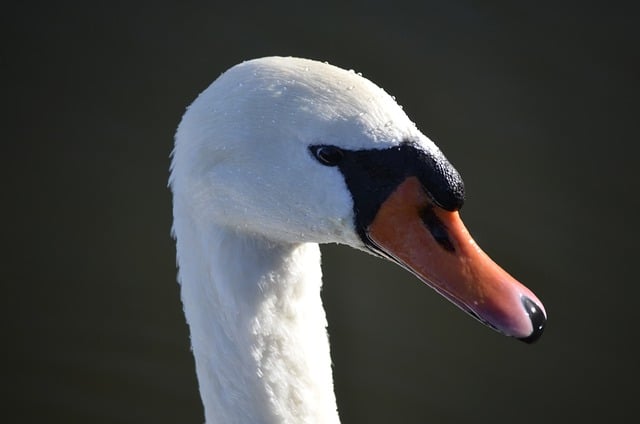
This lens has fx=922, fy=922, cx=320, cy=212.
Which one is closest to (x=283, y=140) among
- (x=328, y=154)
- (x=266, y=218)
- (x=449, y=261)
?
(x=328, y=154)

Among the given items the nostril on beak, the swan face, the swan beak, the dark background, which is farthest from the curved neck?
the dark background

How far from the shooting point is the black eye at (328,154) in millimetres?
2715

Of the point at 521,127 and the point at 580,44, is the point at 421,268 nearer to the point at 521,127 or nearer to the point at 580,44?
the point at 521,127

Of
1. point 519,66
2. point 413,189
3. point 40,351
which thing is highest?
point 413,189

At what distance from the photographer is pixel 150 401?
5.30m

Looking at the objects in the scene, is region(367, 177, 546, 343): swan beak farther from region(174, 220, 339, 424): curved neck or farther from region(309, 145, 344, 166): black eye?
region(174, 220, 339, 424): curved neck

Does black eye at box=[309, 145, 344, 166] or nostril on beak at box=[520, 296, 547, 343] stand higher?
black eye at box=[309, 145, 344, 166]

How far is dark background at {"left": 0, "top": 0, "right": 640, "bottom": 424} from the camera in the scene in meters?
5.35

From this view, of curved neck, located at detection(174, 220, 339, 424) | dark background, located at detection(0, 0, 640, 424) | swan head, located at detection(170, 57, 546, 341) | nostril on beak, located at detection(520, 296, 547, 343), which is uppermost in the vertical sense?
swan head, located at detection(170, 57, 546, 341)

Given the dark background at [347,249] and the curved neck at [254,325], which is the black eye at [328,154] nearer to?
the curved neck at [254,325]

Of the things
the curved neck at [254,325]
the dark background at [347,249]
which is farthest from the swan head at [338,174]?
the dark background at [347,249]

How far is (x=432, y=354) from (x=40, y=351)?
2298mm

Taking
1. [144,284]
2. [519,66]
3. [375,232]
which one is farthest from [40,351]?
[519,66]

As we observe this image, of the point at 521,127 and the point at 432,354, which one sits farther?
the point at 521,127
